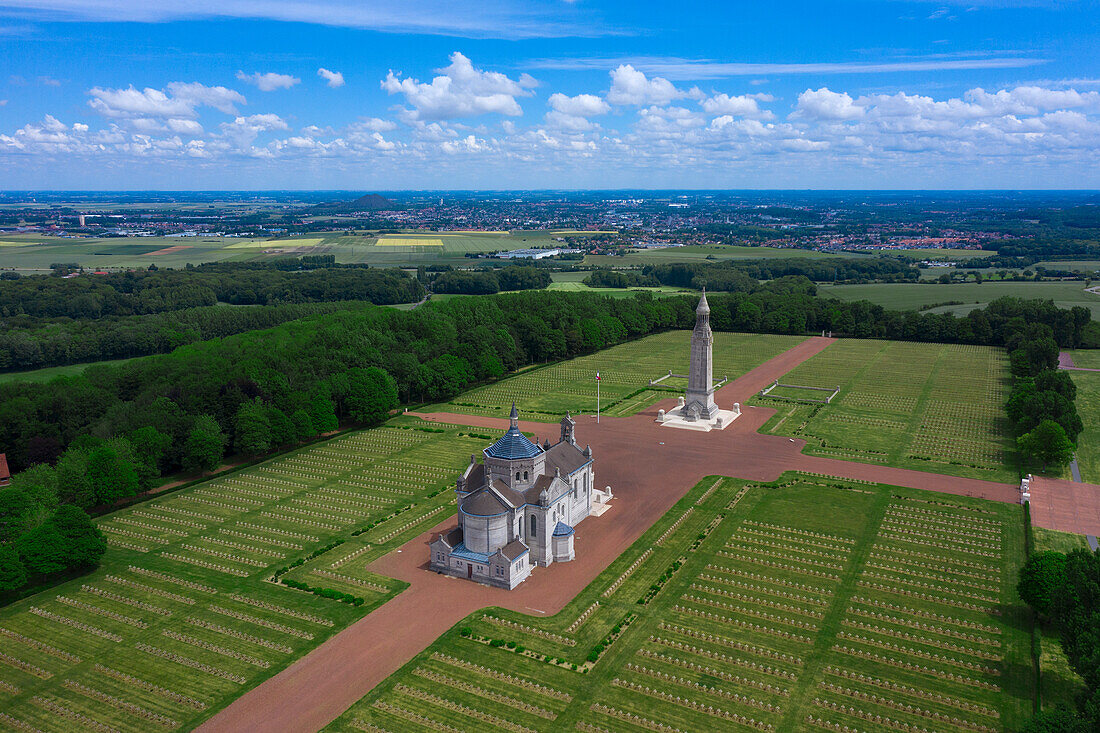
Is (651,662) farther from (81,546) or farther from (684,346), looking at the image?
(684,346)

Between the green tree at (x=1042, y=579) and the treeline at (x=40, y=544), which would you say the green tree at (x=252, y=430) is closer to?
the treeline at (x=40, y=544)

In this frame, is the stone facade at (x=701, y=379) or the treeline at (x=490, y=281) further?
the treeline at (x=490, y=281)

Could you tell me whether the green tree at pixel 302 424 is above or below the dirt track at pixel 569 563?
above

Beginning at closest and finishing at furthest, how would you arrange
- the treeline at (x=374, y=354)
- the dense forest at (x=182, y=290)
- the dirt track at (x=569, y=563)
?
the dirt track at (x=569, y=563)
the treeline at (x=374, y=354)
the dense forest at (x=182, y=290)

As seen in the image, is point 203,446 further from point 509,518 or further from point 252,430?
point 509,518

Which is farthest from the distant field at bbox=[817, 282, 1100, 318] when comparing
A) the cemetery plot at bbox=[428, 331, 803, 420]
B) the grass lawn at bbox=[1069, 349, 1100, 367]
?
the cemetery plot at bbox=[428, 331, 803, 420]

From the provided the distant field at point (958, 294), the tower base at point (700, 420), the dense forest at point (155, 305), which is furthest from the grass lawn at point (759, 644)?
the distant field at point (958, 294)

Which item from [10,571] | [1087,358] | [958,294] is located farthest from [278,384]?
[958,294]
